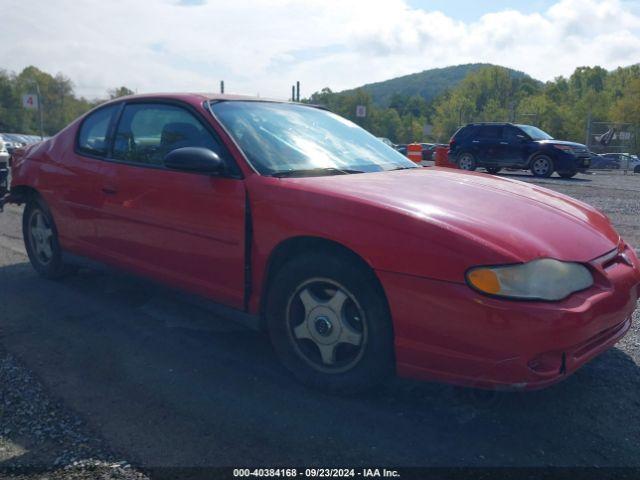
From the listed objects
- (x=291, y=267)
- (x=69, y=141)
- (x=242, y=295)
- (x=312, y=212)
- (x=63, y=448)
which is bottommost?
(x=63, y=448)

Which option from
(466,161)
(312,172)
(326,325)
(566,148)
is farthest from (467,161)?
(326,325)

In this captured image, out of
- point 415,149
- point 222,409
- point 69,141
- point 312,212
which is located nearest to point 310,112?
point 312,212

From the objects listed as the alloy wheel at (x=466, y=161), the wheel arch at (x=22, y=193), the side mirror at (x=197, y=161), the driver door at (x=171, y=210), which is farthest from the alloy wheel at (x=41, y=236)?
the alloy wheel at (x=466, y=161)

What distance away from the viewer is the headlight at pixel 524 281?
2473 mm

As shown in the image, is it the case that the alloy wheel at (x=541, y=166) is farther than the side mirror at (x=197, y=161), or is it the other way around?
the alloy wheel at (x=541, y=166)

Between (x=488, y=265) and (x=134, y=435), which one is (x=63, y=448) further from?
(x=488, y=265)

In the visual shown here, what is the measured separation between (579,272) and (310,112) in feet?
7.68

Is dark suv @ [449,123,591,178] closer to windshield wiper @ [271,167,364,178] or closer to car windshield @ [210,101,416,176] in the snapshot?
car windshield @ [210,101,416,176]

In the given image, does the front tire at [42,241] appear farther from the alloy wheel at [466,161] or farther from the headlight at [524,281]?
the alloy wheel at [466,161]

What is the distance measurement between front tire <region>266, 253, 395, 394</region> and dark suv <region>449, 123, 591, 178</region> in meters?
15.8

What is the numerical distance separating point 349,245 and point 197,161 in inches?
41.3

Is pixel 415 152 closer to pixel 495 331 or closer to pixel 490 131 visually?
pixel 490 131

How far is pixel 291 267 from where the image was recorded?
307cm

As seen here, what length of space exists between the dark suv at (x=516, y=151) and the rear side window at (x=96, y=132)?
15.1m
